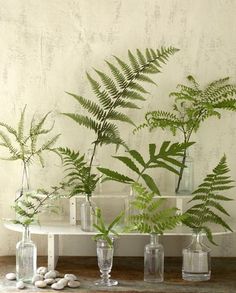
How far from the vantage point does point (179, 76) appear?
12.2 feet

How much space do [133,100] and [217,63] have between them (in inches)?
18.2

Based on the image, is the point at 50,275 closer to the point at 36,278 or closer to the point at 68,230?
the point at 36,278

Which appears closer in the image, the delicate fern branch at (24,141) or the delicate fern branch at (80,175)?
the delicate fern branch at (80,175)

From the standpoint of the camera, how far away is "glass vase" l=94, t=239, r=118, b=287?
3.25 metres

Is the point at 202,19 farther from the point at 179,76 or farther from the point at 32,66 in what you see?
the point at 32,66

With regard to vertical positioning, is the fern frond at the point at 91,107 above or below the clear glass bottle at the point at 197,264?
above

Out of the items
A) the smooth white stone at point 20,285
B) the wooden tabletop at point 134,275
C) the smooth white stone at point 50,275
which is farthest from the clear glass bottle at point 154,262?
the smooth white stone at point 20,285

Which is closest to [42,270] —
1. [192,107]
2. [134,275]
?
[134,275]

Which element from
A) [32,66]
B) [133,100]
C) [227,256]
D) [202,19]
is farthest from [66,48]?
[227,256]

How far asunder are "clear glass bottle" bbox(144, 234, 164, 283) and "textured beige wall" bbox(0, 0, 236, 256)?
24.9 inches

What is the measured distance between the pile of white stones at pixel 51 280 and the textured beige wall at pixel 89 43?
Answer: 0.69 meters

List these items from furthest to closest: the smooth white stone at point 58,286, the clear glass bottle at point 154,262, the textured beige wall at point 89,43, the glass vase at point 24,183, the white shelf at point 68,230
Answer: the textured beige wall at point 89,43
the glass vase at point 24,183
the white shelf at point 68,230
the clear glass bottle at point 154,262
the smooth white stone at point 58,286

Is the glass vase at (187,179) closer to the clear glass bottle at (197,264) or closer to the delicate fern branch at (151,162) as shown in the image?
the delicate fern branch at (151,162)

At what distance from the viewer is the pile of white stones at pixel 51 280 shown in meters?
3.20
